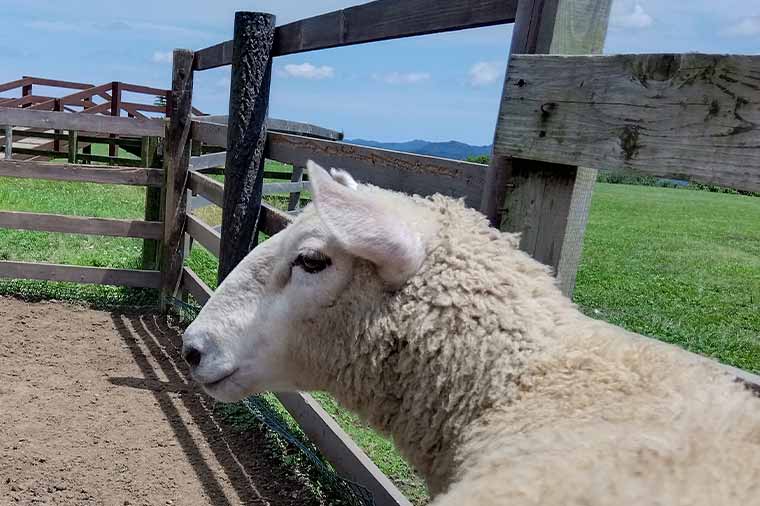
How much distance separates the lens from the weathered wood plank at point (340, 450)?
323 cm

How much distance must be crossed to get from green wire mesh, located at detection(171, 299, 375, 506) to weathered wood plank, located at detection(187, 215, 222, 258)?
129 centimetres

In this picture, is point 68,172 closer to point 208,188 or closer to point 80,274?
point 80,274

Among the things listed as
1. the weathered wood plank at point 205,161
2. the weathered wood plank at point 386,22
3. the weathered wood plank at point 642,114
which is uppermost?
the weathered wood plank at point 386,22

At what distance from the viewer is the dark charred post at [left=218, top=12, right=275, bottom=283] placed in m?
4.42

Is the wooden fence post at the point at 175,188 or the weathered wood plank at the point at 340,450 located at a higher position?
the wooden fence post at the point at 175,188

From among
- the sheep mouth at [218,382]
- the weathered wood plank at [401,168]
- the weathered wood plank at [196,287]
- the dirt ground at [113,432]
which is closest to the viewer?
the sheep mouth at [218,382]

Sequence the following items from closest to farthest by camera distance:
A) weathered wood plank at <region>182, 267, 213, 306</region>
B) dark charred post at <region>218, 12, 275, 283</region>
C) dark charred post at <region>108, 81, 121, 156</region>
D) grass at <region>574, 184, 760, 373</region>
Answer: dark charred post at <region>218, 12, 275, 283</region>, weathered wood plank at <region>182, 267, 213, 306</region>, grass at <region>574, 184, 760, 373</region>, dark charred post at <region>108, 81, 121, 156</region>

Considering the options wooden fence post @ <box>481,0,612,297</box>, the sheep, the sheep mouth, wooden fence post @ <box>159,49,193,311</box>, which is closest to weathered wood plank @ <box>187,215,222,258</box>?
wooden fence post @ <box>159,49,193,311</box>

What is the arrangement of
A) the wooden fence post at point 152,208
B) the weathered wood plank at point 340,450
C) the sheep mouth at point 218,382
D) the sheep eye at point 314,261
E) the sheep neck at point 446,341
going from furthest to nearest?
the wooden fence post at point 152,208
the weathered wood plank at point 340,450
the sheep mouth at point 218,382
the sheep eye at point 314,261
the sheep neck at point 446,341

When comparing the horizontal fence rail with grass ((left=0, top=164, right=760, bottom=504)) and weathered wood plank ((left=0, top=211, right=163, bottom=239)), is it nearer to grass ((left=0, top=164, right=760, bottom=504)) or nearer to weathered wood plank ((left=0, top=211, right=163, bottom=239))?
grass ((left=0, top=164, right=760, bottom=504))

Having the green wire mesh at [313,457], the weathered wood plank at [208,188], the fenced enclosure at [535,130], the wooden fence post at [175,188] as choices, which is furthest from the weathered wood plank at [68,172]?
the green wire mesh at [313,457]

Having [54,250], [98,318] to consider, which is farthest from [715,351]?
[54,250]

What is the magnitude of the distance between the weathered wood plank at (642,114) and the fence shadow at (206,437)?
2562 millimetres

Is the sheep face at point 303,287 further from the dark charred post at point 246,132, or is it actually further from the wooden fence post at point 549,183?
the dark charred post at point 246,132
